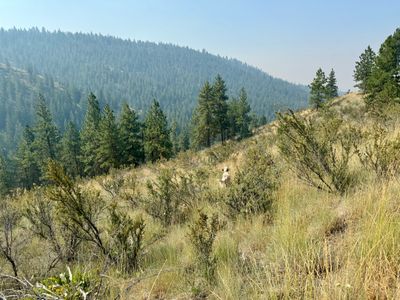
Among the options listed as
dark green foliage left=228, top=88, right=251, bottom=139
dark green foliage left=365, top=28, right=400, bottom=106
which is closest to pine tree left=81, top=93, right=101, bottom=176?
dark green foliage left=228, top=88, right=251, bottom=139

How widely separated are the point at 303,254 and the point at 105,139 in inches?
1375

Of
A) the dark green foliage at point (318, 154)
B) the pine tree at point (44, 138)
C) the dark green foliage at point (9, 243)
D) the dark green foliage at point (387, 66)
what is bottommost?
the dark green foliage at point (9, 243)

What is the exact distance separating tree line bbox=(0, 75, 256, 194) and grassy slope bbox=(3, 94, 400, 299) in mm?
30883

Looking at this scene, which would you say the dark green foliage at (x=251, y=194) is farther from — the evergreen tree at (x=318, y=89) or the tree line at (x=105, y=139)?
the evergreen tree at (x=318, y=89)

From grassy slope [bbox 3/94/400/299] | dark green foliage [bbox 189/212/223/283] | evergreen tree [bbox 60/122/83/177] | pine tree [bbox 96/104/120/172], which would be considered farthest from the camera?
evergreen tree [bbox 60/122/83/177]

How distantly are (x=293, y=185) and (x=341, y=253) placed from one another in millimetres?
2786

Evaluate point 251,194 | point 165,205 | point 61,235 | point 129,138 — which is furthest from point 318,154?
point 129,138

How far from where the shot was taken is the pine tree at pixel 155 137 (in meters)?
35.8

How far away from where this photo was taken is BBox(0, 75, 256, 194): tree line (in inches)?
1425

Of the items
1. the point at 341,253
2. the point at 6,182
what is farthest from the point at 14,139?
the point at 341,253

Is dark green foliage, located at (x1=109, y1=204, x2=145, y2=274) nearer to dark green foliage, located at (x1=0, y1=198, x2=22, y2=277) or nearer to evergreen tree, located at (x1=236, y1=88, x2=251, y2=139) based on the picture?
dark green foliage, located at (x1=0, y1=198, x2=22, y2=277)

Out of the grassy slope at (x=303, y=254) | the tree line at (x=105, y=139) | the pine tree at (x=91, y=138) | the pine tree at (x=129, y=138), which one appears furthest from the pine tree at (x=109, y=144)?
the grassy slope at (x=303, y=254)

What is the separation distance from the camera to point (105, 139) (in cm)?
3566

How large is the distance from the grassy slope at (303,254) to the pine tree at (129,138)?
32.6 metres
